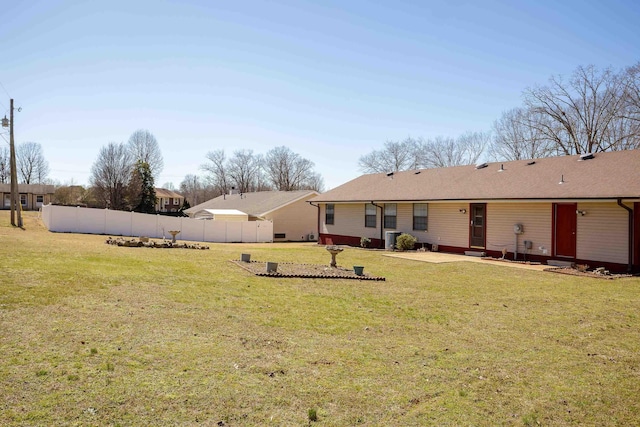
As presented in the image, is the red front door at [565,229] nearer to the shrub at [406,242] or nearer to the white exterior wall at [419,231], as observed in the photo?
the white exterior wall at [419,231]

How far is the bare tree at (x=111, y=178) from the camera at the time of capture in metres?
55.3

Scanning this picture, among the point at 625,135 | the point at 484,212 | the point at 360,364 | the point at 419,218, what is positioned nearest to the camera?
the point at 360,364

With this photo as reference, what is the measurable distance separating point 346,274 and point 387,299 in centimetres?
361

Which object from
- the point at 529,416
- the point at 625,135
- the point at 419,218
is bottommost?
the point at 529,416

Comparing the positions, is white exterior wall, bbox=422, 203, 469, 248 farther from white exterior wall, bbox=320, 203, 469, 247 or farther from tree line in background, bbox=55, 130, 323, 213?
tree line in background, bbox=55, 130, 323, 213

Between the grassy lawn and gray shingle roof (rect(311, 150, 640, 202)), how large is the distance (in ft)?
21.5

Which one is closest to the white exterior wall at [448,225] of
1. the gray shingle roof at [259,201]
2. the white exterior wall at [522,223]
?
the white exterior wall at [522,223]

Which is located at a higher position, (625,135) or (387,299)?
(625,135)

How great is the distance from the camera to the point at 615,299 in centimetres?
1094

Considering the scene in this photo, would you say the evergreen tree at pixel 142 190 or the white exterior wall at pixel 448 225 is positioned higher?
the evergreen tree at pixel 142 190

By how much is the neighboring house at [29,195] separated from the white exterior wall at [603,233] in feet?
196

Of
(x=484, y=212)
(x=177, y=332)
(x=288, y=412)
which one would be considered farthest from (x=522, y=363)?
(x=484, y=212)

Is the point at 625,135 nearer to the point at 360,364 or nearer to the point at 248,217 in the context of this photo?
the point at 248,217

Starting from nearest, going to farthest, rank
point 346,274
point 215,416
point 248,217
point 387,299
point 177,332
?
1. point 215,416
2. point 177,332
3. point 387,299
4. point 346,274
5. point 248,217
